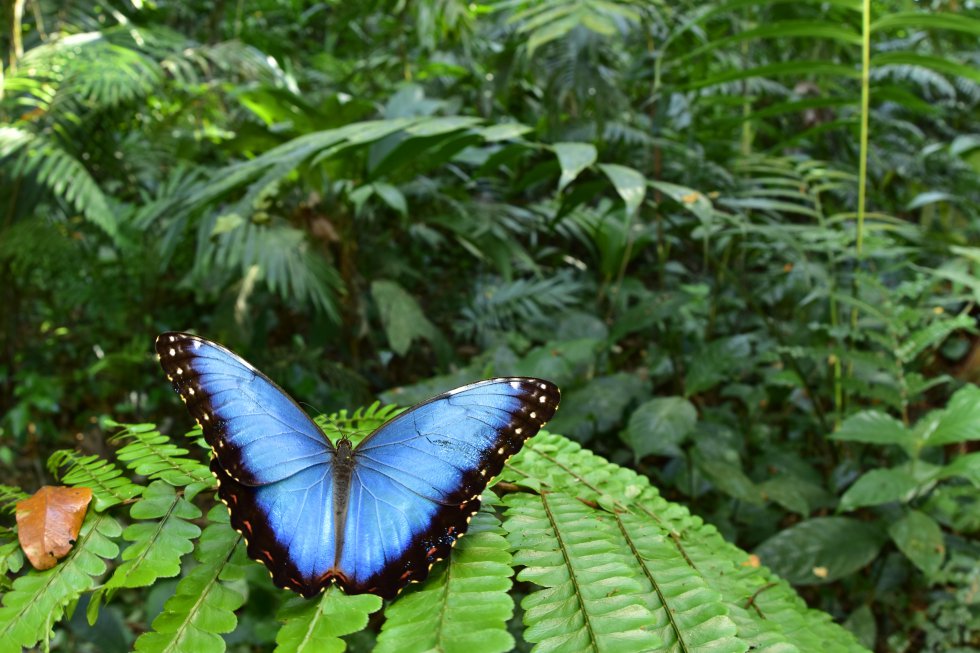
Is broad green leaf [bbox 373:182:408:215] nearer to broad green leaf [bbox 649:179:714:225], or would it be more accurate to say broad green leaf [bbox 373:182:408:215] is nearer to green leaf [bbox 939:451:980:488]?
broad green leaf [bbox 649:179:714:225]

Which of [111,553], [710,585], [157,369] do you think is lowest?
[157,369]

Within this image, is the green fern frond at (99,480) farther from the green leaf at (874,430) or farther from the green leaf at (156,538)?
the green leaf at (874,430)

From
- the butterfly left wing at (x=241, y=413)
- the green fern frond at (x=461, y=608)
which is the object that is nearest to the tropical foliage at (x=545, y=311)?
the green fern frond at (x=461, y=608)

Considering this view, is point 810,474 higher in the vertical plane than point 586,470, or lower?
lower

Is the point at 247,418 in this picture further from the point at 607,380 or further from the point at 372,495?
the point at 607,380

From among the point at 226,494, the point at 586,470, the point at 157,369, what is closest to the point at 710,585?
the point at 586,470

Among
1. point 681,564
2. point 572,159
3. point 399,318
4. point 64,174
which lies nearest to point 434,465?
point 681,564
